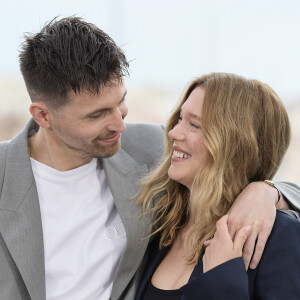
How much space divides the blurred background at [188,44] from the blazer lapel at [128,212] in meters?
1.24

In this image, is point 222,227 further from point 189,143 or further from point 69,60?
point 69,60

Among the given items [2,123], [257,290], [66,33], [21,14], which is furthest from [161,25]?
[257,290]

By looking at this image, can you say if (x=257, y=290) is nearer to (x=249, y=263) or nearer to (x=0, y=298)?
(x=249, y=263)

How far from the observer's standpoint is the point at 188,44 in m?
3.05

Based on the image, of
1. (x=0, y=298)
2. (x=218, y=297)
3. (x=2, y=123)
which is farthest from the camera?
(x=2, y=123)

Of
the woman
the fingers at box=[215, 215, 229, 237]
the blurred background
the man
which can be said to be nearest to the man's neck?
the man

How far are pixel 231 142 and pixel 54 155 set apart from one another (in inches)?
21.0

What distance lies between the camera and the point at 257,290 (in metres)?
1.42

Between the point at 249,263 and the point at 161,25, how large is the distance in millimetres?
1787

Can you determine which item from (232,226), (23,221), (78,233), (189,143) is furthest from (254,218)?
(23,221)

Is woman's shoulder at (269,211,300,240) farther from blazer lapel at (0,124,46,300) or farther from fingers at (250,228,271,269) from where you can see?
blazer lapel at (0,124,46,300)

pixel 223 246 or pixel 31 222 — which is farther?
pixel 31 222

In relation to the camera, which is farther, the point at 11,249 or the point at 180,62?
the point at 180,62

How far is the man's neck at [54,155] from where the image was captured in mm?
1680
